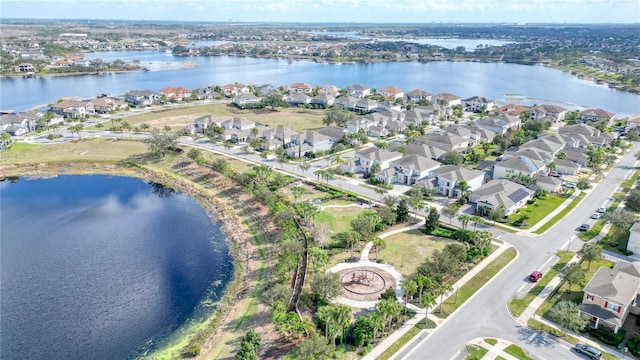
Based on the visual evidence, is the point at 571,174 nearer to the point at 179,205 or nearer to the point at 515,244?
the point at 515,244

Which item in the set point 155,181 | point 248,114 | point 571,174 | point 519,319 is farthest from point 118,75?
point 519,319

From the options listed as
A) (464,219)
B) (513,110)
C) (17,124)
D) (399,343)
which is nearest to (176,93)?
(17,124)

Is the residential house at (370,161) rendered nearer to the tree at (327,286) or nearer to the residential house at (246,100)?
the tree at (327,286)

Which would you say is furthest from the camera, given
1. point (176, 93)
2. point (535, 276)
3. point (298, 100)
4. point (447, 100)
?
point (176, 93)

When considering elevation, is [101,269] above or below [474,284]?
below

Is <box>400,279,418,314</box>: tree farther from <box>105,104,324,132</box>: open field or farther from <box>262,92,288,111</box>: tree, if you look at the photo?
<box>262,92,288,111</box>: tree

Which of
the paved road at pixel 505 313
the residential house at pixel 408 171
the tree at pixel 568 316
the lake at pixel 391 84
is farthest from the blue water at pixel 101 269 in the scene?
the lake at pixel 391 84

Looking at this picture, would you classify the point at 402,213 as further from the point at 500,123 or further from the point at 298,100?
the point at 298,100

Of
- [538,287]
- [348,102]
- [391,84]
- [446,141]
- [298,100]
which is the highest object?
[391,84]
